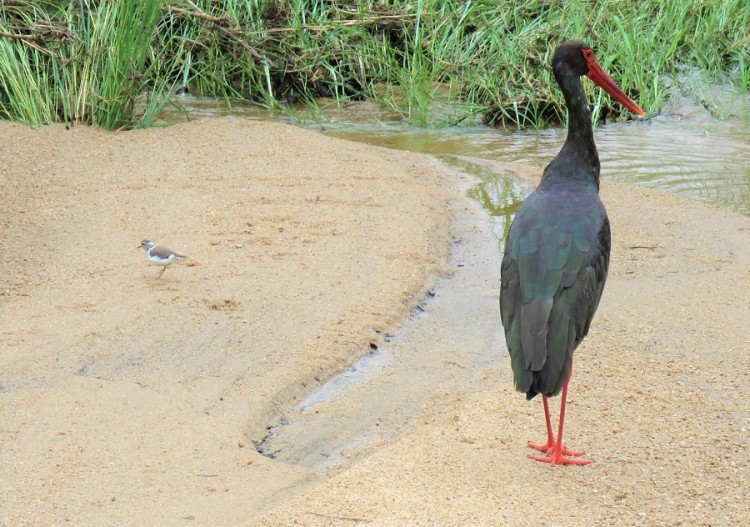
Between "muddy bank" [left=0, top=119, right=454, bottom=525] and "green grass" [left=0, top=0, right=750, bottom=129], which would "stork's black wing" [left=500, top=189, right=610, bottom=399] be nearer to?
"muddy bank" [left=0, top=119, right=454, bottom=525]

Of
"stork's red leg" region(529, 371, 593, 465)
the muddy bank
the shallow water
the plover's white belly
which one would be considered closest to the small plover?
the plover's white belly

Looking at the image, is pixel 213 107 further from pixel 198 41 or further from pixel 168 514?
pixel 168 514

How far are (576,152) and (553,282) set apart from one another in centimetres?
104

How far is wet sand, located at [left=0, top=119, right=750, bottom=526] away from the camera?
4.16m

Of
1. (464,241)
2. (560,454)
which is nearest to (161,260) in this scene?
(464,241)

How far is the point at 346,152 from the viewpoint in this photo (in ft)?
31.3

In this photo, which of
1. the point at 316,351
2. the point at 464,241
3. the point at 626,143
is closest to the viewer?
the point at 316,351

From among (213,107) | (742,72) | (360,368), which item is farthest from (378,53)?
(360,368)

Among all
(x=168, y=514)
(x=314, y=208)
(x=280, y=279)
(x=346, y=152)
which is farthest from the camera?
(x=346, y=152)

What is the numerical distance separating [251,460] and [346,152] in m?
5.38

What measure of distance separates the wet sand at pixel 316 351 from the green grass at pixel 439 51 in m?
3.20

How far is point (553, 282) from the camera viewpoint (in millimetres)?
4492

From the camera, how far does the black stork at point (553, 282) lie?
13.9 ft

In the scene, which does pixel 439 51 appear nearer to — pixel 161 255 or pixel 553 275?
pixel 161 255
